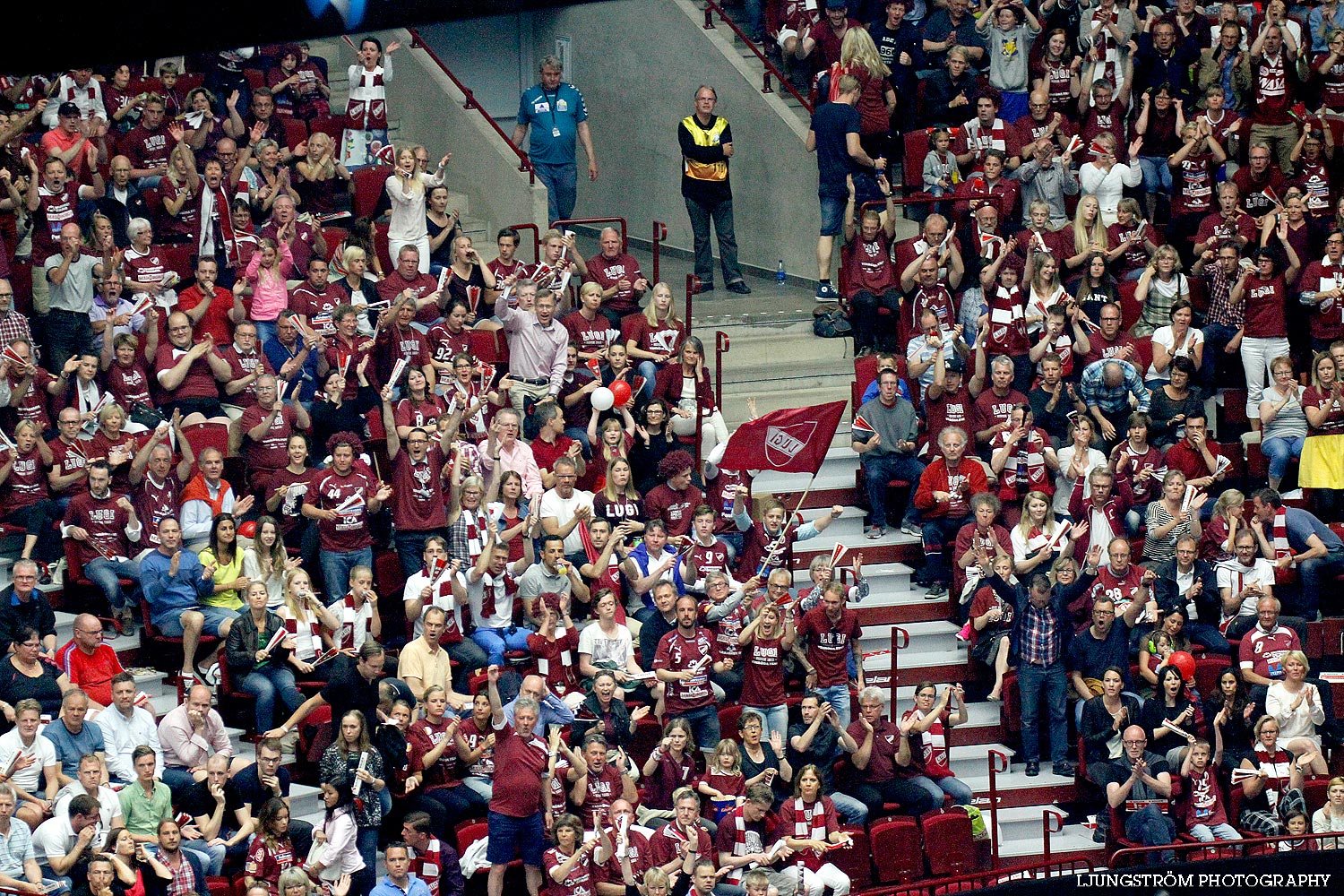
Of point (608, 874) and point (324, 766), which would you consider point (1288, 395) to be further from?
point (324, 766)

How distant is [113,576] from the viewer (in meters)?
12.5

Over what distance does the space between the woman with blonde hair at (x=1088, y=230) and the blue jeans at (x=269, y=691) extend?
7.92 m

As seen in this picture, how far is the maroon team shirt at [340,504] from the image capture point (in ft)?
42.8

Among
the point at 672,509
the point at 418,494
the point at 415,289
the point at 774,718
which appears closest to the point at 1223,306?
the point at 672,509

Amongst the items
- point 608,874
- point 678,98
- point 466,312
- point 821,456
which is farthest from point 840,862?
point 678,98

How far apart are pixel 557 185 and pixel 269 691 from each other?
7170 millimetres

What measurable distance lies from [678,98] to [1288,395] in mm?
7158

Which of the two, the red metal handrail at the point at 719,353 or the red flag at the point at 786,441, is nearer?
the red flag at the point at 786,441

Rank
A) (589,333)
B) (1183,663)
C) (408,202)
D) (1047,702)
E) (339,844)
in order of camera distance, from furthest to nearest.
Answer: (408,202) < (589,333) < (1047,702) < (1183,663) < (339,844)

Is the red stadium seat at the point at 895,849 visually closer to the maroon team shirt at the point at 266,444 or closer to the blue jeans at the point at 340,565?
the blue jeans at the point at 340,565

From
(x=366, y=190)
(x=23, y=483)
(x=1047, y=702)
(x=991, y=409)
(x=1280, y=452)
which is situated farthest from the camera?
(x=366, y=190)

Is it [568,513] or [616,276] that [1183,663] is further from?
[616,276]

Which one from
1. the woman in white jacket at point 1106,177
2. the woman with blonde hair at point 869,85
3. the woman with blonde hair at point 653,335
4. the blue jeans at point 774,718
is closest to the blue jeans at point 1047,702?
the blue jeans at point 774,718

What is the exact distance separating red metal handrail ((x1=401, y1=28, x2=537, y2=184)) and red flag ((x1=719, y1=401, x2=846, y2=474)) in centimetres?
493
